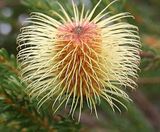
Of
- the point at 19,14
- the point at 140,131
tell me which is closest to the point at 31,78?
the point at 140,131

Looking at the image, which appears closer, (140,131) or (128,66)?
(128,66)

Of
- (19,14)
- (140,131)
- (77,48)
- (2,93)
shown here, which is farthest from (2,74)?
(19,14)

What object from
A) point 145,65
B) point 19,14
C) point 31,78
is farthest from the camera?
point 19,14

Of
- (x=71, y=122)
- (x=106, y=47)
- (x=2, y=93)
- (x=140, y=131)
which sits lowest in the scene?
(x=140, y=131)

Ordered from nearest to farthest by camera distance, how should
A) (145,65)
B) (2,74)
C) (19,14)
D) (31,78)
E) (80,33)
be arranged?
(80,33) → (31,78) → (2,74) → (145,65) → (19,14)

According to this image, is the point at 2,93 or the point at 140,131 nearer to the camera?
the point at 2,93

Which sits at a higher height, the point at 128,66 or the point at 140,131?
the point at 128,66

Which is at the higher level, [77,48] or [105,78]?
[77,48]

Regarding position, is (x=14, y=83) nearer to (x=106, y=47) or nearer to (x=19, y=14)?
(x=106, y=47)

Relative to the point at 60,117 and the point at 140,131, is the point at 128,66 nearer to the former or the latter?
the point at 60,117

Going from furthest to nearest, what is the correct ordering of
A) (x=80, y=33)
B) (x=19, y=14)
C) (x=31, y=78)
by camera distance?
(x=19, y=14) → (x=31, y=78) → (x=80, y=33)
